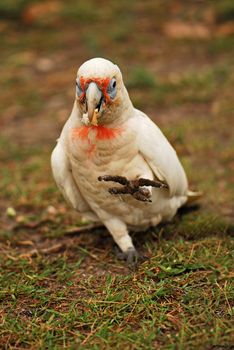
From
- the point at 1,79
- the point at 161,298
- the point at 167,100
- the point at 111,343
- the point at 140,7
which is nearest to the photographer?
the point at 111,343

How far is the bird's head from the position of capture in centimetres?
246

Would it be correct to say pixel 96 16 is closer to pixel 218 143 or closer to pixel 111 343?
pixel 218 143

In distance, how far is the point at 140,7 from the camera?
349 inches

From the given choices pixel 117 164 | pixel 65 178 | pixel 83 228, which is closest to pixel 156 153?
pixel 117 164

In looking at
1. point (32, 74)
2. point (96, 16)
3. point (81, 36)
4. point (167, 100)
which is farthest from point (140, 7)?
point (167, 100)

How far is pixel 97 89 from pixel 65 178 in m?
0.72

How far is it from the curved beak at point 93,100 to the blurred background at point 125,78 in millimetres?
1215

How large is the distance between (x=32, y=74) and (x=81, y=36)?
148 centimetres

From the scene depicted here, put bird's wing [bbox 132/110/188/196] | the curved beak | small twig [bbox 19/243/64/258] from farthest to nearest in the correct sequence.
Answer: small twig [bbox 19/243/64/258]
bird's wing [bbox 132/110/188/196]
the curved beak

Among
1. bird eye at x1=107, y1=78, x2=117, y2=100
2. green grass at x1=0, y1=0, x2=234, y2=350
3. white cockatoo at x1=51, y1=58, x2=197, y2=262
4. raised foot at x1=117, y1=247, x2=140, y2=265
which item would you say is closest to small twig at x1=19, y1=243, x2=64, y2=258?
green grass at x1=0, y1=0, x2=234, y2=350

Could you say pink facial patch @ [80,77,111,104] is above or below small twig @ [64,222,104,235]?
above

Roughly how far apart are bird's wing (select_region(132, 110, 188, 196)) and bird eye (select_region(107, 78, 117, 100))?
272 mm

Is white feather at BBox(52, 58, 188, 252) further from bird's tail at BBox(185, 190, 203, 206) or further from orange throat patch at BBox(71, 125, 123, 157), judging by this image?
bird's tail at BBox(185, 190, 203, 206)

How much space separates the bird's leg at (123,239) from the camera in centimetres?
305
